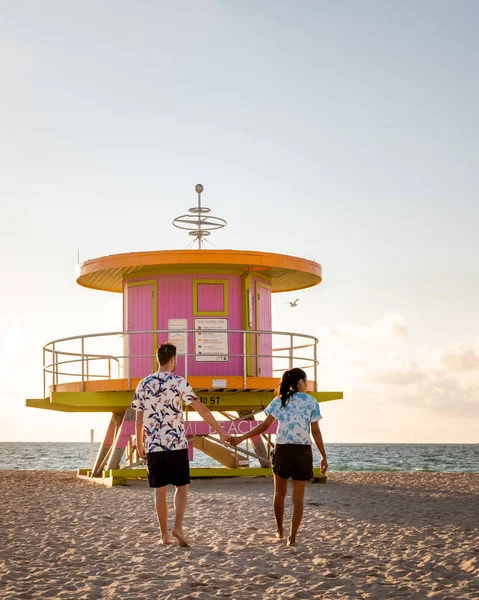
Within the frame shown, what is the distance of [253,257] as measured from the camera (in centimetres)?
1767

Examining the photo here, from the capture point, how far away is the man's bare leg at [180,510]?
8.71 m

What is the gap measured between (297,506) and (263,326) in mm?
10203

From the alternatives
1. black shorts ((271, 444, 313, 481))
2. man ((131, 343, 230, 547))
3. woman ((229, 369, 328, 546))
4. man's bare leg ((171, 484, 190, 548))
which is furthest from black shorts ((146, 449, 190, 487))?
black shorts ((271, 444, 313, 481))

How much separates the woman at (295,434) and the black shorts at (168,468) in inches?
32.7

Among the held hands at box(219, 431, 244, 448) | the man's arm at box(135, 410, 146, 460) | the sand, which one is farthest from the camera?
the held hands at box(219, 431, 244, 448)

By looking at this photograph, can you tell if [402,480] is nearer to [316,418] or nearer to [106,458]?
[106,458]

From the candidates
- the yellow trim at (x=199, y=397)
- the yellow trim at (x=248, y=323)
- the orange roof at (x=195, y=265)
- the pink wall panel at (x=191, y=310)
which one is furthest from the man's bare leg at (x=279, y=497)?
the yellow trim at (x=248, y=323)

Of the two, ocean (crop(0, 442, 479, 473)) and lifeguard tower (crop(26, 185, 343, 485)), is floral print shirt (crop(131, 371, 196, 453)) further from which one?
ocean (crop(0, 442, 479, 473))

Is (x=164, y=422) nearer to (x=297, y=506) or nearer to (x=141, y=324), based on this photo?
(x=297, y=506)

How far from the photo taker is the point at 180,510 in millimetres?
8758

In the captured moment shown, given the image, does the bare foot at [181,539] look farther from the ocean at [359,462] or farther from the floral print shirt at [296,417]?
the ocean at [359,462]

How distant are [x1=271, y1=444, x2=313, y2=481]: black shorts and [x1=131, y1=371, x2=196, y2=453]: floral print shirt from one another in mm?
1030

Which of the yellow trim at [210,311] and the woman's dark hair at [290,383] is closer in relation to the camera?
the woman's dark hair at [290,383]

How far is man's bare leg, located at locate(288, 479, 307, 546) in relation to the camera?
8836 mm
